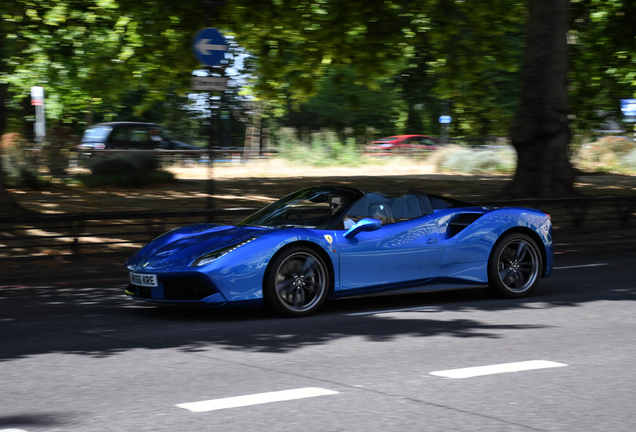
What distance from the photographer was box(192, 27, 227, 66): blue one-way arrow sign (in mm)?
11820

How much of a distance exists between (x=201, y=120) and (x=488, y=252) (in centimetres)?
4300

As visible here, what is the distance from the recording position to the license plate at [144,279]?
7.25 meters

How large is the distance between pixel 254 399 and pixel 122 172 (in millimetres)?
14533

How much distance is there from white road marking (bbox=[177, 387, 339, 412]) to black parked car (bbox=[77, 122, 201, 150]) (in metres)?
22.6

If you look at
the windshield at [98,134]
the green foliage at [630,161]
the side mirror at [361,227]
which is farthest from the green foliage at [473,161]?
the side mirror at [361,227]

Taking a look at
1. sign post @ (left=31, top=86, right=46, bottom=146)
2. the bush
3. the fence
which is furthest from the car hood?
sign post @ (left=31, top=86, right=46, bottom=146)

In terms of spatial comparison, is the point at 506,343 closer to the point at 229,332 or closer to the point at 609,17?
the point at 229,332

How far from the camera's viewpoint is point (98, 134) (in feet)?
88.7

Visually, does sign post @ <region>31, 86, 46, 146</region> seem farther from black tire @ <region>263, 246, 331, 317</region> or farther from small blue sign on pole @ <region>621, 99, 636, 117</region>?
small blue sign on pole @ <region>621, 99, 636, 117</region>

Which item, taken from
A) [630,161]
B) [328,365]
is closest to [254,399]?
[328,365]

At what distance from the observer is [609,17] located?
20156 mm

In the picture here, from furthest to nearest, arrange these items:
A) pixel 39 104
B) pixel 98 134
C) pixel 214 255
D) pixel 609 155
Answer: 1. pixel 609 155
2. pixel 98 134
3. pixel 39 104
4. pixel 214 255

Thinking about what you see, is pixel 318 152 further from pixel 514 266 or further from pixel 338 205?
pixel 338 205

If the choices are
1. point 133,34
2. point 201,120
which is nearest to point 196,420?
point 133,34
